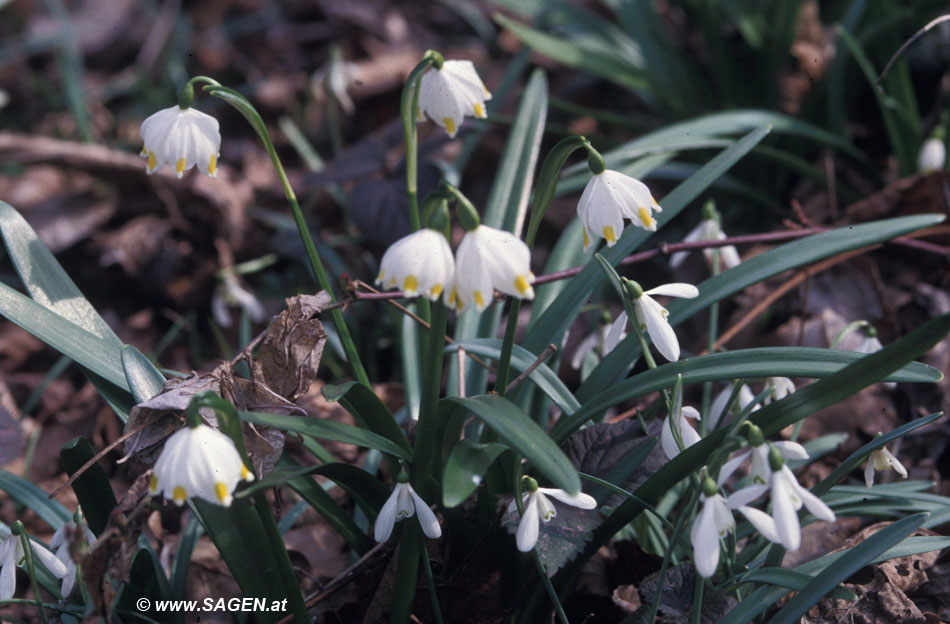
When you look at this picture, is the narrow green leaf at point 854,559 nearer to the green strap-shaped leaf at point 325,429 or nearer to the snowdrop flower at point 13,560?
the green strap-shaped leaf at point 325,429

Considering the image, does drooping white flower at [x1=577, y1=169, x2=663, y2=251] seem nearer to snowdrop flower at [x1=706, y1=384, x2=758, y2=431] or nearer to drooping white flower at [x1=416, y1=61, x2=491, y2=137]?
drooping white flower at [x1=416, y1=61, x2=491, y2=137]

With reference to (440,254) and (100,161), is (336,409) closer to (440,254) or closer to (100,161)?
(440,254)

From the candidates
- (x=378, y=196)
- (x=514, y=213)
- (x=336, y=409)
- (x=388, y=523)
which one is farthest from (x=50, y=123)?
(x=388, y=523)

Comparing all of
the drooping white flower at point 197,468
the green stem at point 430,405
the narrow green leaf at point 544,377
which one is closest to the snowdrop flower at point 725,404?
the narrow green leaf at point 544,377

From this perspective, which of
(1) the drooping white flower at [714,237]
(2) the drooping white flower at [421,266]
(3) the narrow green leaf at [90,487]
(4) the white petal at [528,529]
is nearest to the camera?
(2) the drooping white flower at [421,266]

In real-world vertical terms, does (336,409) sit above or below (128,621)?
below

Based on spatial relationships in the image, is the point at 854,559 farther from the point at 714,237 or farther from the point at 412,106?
the point at 412,106
